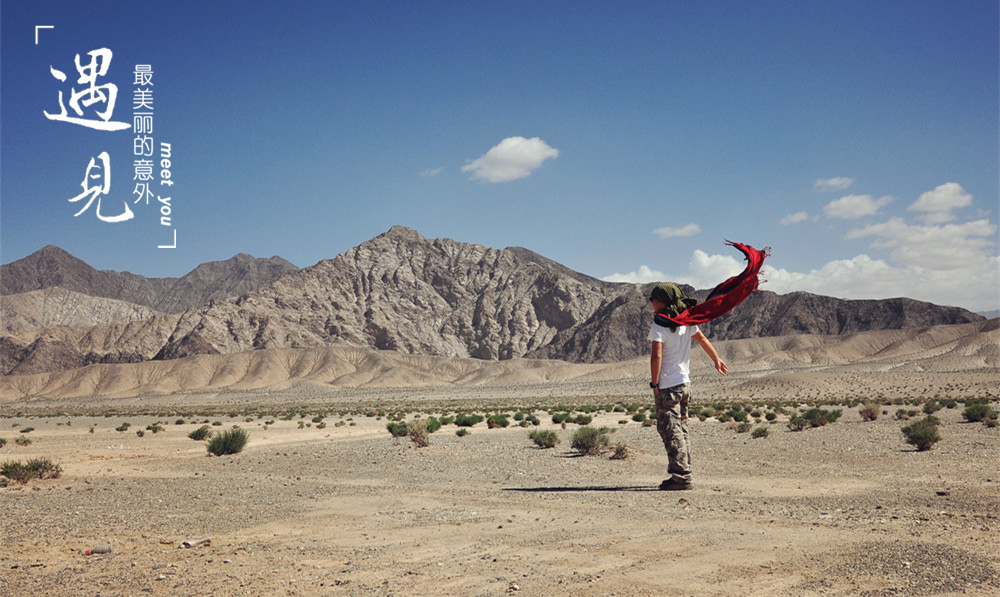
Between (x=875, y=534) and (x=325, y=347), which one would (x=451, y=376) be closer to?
(x=325, y=347)

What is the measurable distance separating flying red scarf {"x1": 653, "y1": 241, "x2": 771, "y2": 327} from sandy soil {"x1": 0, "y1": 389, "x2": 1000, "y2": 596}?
2.52 m

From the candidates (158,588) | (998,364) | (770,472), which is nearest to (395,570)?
(158,588)

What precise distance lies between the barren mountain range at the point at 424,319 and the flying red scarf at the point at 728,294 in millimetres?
153425

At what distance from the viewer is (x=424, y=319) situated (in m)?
183

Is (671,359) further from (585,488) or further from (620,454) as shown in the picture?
(620,454)

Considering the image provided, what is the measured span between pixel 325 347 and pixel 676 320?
145105 millimetres

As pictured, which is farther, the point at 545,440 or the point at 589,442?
the point at 545,440

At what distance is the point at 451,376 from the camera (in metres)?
144

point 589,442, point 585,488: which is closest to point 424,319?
point 589,442

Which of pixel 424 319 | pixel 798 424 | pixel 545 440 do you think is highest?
pixel 424 319

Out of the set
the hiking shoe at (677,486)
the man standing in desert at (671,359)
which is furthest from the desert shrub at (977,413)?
the man standing in desert at (671,359)

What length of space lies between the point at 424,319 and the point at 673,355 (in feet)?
573

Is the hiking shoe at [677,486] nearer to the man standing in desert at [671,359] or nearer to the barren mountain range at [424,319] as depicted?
the man standing in desert at [671,359]

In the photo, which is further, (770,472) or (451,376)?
(451,376)
